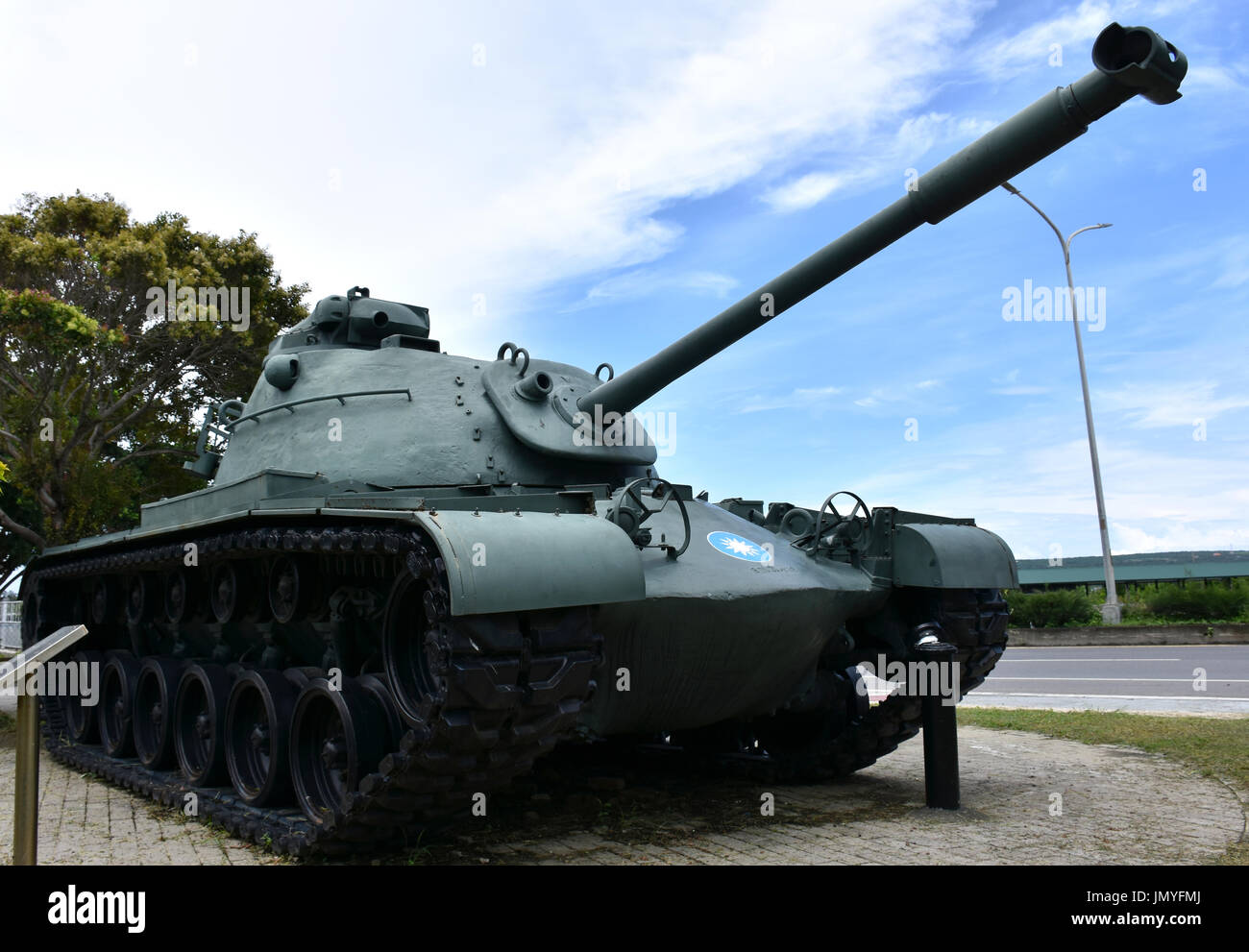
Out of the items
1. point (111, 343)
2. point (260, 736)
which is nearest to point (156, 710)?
point (260, 736)

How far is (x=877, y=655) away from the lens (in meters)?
8.12

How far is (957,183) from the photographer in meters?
5.47

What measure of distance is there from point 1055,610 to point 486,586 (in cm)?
2354

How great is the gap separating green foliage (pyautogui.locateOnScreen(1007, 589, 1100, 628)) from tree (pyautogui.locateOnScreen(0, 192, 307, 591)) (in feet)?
59.0

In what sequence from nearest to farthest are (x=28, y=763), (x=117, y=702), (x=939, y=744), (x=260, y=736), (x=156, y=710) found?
(x=28, y=763)
(x=260, y=736)
(x=939, y=744)
(x=156, y=710)
(x=117, y=702)

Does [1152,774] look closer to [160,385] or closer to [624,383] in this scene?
[624,383]

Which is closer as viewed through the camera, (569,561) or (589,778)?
(569,561)

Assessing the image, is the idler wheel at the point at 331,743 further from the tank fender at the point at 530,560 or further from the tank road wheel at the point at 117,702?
the tank road wheel at the point at 117,702

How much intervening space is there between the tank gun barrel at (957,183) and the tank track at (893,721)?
2738mm

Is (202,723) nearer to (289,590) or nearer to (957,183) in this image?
(289,590)

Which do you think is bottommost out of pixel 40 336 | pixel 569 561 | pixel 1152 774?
pixel 1152 774

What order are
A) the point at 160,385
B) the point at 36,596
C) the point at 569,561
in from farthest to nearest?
the point at 160,385
the point at 36,596
the point at 569,561
